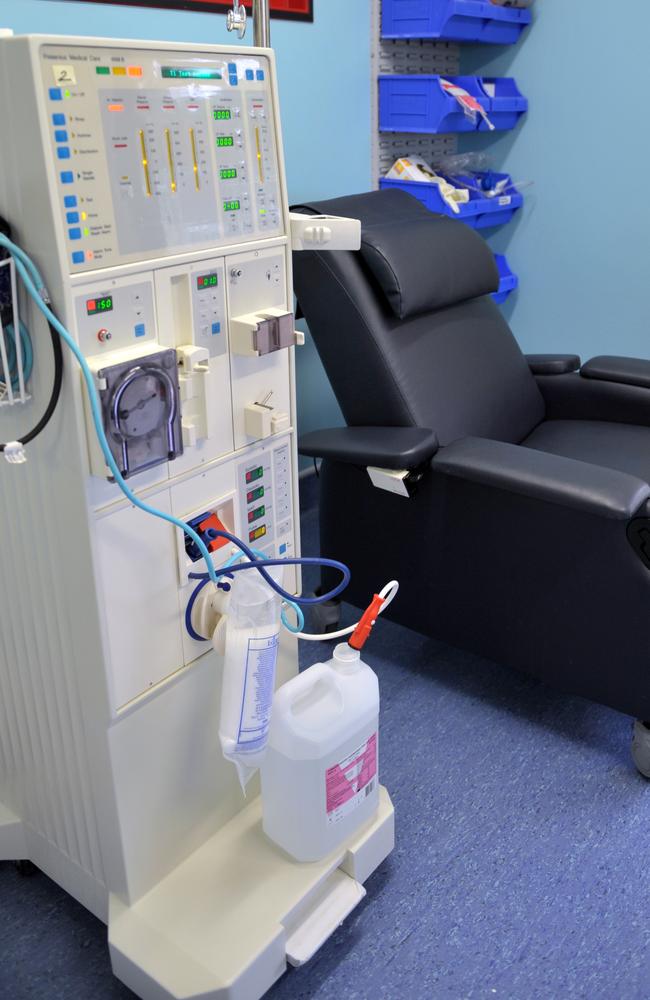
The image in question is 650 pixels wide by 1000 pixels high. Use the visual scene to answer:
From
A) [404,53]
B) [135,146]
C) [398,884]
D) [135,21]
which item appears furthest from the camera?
[404,53]

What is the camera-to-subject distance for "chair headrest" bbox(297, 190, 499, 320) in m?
1.89

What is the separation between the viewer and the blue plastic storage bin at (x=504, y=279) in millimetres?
2963

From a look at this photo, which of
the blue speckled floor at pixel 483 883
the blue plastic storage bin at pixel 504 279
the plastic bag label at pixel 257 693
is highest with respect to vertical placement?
the blue plastic storage bin at pixel 504 279

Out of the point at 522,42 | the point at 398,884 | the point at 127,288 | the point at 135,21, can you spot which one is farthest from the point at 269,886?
the point at 522,42

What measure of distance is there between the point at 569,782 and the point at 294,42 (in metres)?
2.00

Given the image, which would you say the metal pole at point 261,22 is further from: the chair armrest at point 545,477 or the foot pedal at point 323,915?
the foot pedal at point 323,915

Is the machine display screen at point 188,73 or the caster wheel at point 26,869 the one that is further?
the caster wheel at point 26,869

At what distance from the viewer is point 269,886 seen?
1.37 metres

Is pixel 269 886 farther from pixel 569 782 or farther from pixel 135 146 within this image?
pixel 135 146

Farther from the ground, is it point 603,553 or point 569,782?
point 603,553

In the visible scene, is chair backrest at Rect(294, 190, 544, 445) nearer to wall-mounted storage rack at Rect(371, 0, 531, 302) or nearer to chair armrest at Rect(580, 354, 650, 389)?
chair armrest at Rect(580, 354, 650, 389)

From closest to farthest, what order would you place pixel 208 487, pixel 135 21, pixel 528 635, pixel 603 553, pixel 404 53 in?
pixel 208 487 < pixel 603 553 < pixel 528 635 < pixel 135 21 < pixel 404 53

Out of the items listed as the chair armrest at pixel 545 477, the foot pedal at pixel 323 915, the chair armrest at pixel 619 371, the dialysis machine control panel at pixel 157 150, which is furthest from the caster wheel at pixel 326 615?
the dialysis machine control panel at pixel 157 150

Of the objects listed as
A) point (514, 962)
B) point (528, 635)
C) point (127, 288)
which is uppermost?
point (127, 288)
